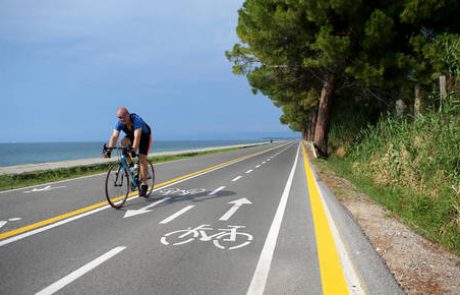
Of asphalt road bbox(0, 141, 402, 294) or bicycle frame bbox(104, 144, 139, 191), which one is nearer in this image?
asphalt road bbox(0, 141, 402, 294)

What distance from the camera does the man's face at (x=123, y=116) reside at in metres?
7.15

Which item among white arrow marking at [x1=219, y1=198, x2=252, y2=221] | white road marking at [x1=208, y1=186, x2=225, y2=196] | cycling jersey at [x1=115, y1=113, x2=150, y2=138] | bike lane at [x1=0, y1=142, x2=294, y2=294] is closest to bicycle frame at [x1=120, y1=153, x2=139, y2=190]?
cycling jersey at [x1=115, y1=113, x2=150, y2=138]

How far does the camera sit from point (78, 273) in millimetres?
3760

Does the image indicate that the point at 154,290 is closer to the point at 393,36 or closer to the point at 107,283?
the point at 107,283

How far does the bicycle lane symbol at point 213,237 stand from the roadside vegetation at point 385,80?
264 cm

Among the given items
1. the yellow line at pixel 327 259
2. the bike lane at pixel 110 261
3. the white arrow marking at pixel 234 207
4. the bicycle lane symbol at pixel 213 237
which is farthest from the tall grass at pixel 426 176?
the bike lane at pixel 110 261

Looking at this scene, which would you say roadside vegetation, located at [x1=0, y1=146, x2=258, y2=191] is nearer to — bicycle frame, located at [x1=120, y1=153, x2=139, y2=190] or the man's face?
bicycle frame, located at [x1=120, y1=153, x2=139, y2=190]

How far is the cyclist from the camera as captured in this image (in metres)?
7.22

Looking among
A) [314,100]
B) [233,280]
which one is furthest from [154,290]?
[314,100]

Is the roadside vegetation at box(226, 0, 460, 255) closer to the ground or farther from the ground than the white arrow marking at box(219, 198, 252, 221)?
farther from the ground

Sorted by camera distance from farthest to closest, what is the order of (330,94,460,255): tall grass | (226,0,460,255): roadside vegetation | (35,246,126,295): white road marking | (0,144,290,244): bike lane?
1. (226,0,460,255): roadside vegetation
2. (0,144,290,244): bike lane
3. (330,94,460,255): tall grass
4. (35,246,126,295): white road marking

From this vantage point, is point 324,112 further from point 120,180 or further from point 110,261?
point 110,261

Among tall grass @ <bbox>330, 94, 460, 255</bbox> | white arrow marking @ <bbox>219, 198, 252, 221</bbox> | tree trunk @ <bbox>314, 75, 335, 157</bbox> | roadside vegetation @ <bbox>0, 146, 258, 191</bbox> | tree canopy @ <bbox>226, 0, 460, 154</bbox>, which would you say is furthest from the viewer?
tree trunk @ <bbox>314, 75, 335, 157</bbox>

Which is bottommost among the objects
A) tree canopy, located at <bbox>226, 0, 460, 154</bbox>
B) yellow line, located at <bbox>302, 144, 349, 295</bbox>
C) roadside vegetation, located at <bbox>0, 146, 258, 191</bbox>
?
yellow line, located at <bbox>302, 144, 349, 295</bbox>
